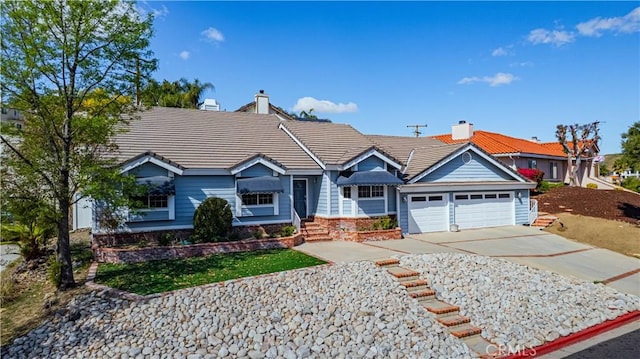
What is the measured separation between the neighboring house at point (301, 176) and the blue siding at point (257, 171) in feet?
0.14

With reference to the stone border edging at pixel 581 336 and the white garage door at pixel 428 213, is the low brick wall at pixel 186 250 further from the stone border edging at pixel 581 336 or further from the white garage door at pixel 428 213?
the stone border edging at pixel 581 336

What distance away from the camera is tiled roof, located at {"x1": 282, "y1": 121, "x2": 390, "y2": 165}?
1803cm

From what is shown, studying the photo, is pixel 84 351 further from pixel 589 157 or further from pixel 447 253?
pixel 589 157

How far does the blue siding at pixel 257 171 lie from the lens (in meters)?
16.6

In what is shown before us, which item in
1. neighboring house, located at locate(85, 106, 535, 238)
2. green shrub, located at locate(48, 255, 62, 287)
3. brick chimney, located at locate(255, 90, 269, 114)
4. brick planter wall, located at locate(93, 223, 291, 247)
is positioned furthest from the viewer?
brick chimney, located at locate(255, 90, 269, 114)

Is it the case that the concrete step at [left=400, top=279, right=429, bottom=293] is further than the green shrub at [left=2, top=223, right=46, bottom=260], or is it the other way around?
the green shrub at [left=2, top=223, right=46, bottom=260]

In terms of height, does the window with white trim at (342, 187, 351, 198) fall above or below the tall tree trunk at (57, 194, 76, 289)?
above

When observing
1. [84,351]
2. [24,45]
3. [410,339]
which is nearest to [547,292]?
[410,339]

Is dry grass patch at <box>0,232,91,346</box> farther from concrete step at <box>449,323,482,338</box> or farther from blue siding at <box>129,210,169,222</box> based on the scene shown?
concrete step at <box>449,323,482,338</box>

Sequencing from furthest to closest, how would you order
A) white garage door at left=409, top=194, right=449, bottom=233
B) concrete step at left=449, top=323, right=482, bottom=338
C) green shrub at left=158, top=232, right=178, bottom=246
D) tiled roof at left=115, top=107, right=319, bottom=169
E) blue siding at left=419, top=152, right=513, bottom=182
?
blue siding at left=419, top=152, right=513, bottom=182 < white garage door at left=409, top=194, right=449, bottom=233 < tiled roof at left=115, top=107, right=319, bottom=169 < green shrub at left=158, top=232, right=178, bottom=246 < concrete step at left=449, top=323, right=482, bottom=338

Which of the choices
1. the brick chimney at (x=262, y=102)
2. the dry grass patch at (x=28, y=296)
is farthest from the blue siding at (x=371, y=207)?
the brick chimney at (x=262, y=102)

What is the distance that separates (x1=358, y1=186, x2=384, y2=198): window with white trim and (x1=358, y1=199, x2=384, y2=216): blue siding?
0.76 feet

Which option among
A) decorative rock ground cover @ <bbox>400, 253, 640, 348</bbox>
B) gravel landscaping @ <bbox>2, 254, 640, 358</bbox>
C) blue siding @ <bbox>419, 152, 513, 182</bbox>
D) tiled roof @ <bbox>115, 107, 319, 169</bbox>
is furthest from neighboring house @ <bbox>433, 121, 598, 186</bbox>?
gravel landscaping @ <bbox>2, 254, 640, 358</bbox>

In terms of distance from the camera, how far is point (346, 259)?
42.8 ft
